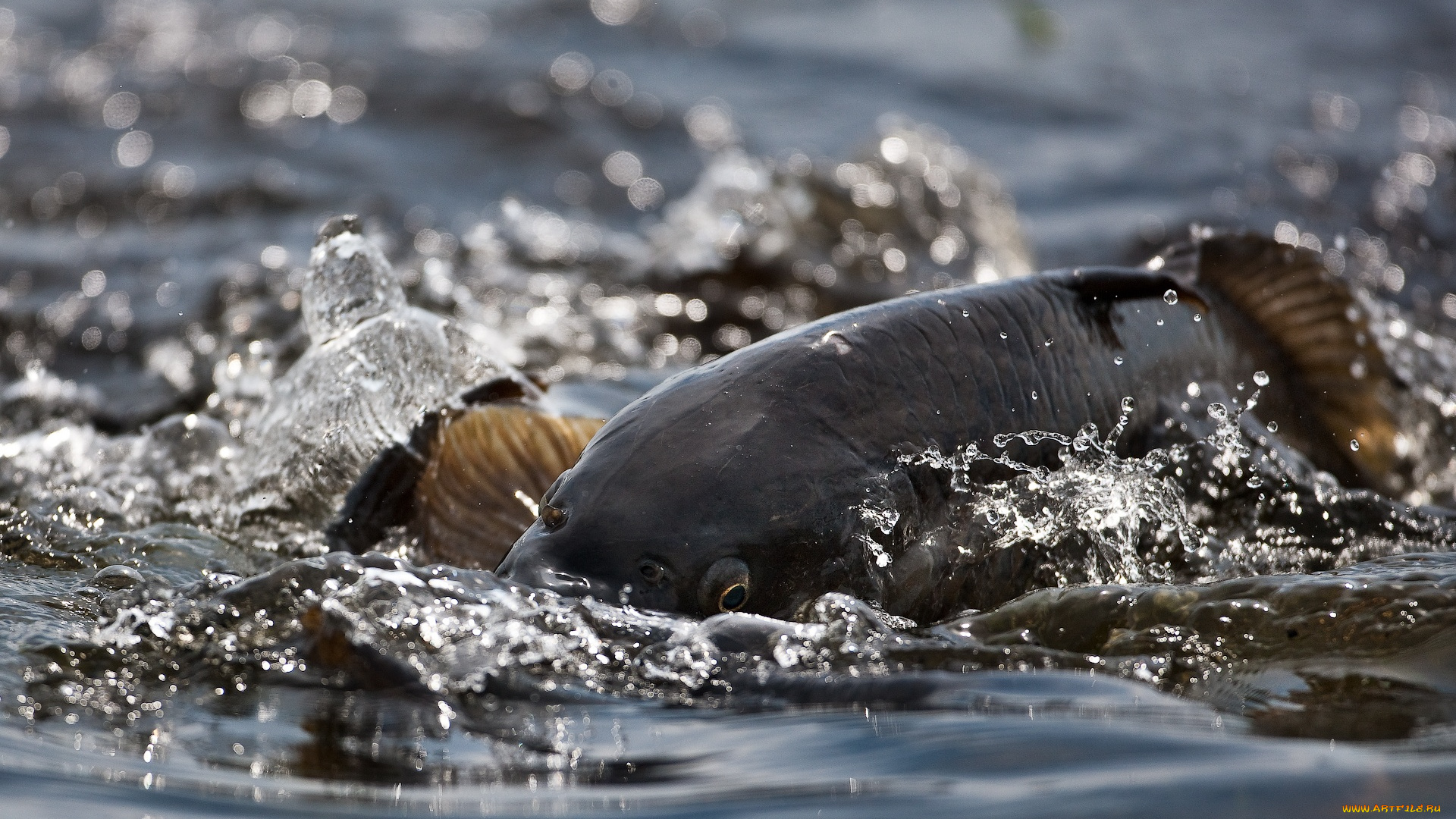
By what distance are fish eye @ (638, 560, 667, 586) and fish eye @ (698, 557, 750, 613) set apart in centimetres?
7

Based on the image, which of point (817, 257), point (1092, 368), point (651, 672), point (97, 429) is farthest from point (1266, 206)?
point (651, 672)

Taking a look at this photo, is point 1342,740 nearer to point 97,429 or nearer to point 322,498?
point 322,498

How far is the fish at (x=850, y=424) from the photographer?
2.35 meters

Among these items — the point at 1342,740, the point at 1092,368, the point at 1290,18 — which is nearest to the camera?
the point at 1342,740

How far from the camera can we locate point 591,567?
7.63 ft

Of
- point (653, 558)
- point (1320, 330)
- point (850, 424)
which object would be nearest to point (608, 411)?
point (850, 424)

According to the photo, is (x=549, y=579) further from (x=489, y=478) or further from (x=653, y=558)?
(x=489, y=478)

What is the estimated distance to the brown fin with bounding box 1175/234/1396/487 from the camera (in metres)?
3.38

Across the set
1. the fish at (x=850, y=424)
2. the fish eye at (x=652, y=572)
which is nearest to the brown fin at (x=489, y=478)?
the fish at (x=850, y=424)

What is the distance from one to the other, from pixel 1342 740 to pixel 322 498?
2172 millimetres

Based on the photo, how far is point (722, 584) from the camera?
2352 mm

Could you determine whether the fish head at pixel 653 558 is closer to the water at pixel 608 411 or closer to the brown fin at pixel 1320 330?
the water at pixel 608 411

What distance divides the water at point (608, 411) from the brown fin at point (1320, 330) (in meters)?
0.16

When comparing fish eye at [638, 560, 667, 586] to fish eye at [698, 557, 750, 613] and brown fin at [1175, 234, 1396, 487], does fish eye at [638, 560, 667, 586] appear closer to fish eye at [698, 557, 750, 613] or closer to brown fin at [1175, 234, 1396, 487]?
fish eye at [698, 557, 750, 613]
